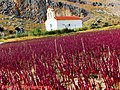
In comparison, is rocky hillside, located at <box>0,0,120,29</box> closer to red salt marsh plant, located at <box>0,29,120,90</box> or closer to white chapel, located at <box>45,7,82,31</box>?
white chapel, located at <box>45,7,82,31</box>

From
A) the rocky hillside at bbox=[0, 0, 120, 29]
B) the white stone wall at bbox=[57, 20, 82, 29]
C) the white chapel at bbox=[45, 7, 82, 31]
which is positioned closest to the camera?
the white chapel at bbox=[45, 7, 82, 31]

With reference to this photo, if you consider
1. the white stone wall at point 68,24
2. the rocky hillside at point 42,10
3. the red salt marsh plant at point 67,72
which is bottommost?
the white stone wall at point 68,24

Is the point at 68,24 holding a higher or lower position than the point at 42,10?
lower

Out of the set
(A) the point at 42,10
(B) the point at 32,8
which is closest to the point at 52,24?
(A) the point at 42,10

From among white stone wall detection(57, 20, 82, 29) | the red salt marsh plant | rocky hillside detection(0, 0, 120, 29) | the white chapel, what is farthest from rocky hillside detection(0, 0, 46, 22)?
the red salt marsh plant

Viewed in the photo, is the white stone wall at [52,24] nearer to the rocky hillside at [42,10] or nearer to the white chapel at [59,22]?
the white chapel at [59,22]

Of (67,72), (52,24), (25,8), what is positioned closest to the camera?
(67,72)

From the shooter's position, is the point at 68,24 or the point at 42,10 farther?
the point at 42,10

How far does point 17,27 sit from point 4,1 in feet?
90.5

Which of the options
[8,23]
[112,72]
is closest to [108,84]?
[112,72]

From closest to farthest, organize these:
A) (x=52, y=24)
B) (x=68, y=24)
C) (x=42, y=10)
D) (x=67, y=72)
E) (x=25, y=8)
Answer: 1. (x=67, y=72)
2. (x=52, y=24)
3. (x=68, y=24)
4. (x=42, y=10)
5. (x=25, y=8)

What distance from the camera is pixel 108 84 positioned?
146 inches

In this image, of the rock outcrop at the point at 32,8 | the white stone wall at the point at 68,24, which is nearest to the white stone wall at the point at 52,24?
the white stone wall at the point at 68,24

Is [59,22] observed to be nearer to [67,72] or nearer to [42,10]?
[42,10]
